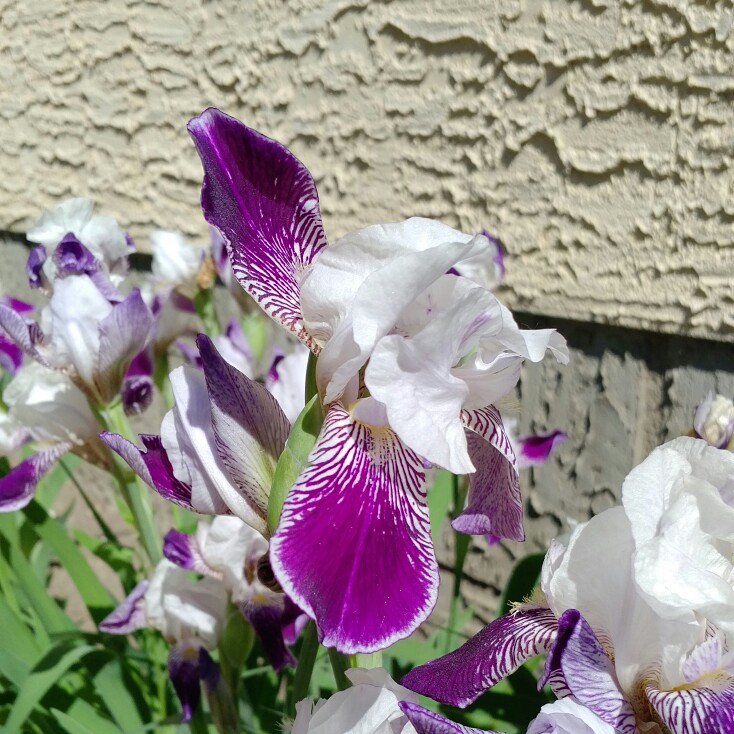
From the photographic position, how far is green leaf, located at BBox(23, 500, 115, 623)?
74 cm

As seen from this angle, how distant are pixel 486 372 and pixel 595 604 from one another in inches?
4.4

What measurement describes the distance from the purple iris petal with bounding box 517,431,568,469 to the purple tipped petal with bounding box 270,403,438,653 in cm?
47

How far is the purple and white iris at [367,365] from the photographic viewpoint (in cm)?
29

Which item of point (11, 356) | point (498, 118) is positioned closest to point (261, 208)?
point (11, 356)

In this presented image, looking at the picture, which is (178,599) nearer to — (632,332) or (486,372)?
(486,372)

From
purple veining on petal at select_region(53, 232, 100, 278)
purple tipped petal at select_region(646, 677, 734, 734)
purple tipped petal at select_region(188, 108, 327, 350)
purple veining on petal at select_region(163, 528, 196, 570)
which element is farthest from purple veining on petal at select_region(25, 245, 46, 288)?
purple tipped petal at select_region(646, 677, 734, 734)

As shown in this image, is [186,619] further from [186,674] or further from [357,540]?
[357,540]

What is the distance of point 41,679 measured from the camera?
0.67m

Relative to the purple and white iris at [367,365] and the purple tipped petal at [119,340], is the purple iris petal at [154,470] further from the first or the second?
the purple tipped petal at [119,340]

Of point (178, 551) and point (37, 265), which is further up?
point (37, 265)

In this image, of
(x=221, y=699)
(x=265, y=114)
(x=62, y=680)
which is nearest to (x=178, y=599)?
(x=221, y=699)

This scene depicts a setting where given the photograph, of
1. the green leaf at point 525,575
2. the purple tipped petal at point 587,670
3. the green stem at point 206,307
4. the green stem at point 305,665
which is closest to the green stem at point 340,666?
the green stem at point 305,665

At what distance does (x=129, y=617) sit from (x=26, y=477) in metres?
0.18

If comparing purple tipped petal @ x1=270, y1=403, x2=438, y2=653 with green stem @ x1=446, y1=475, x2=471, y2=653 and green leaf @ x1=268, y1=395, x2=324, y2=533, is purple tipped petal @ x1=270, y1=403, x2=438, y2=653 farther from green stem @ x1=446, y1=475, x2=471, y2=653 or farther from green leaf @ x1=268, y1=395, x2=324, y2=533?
green stem @ x1=446, y1=475, x2=471, y2=653
